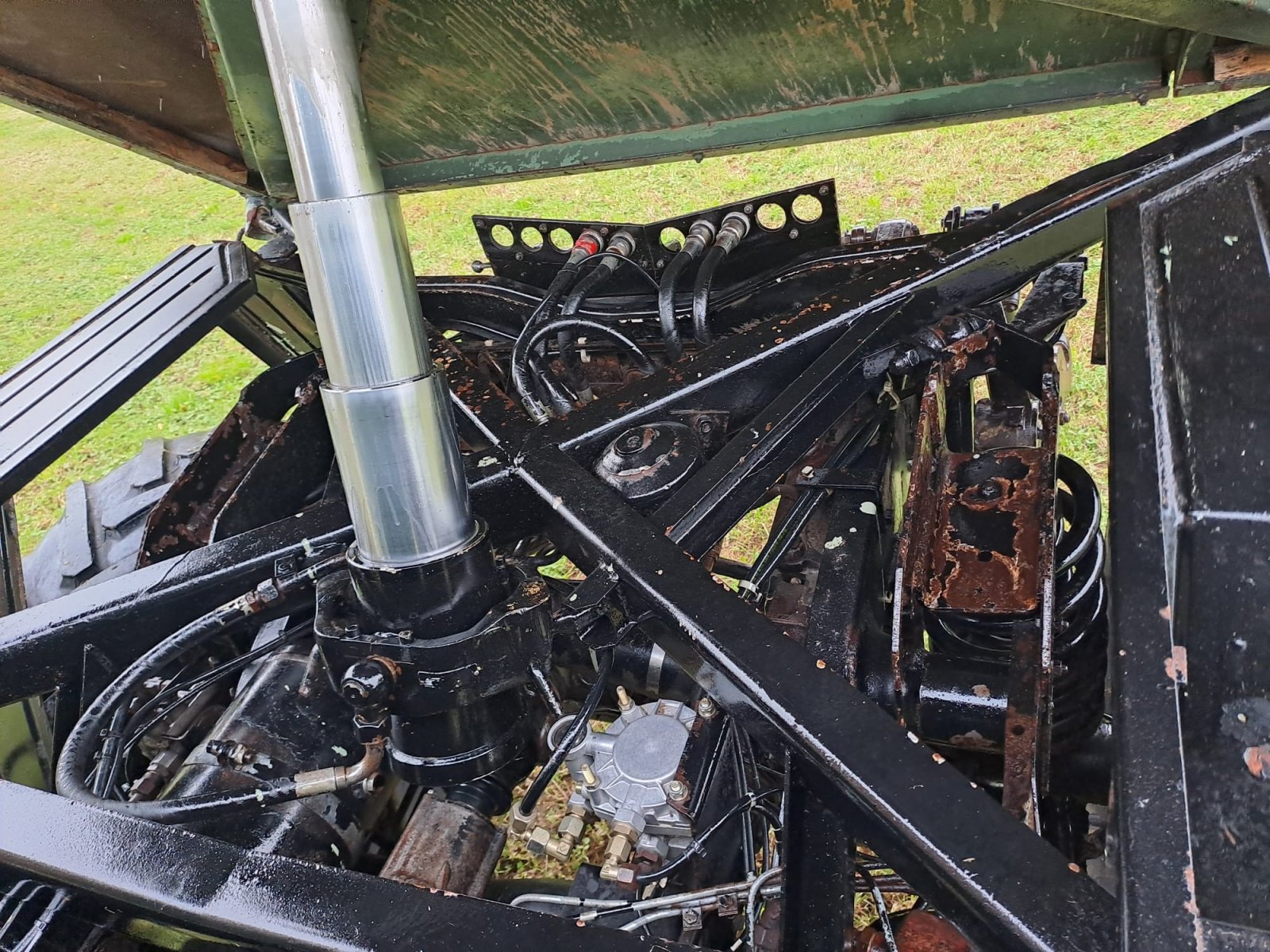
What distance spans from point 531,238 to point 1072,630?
134cm

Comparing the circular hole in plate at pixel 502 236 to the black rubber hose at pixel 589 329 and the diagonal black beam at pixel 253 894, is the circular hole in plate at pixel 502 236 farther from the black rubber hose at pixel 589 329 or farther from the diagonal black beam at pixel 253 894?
the diagonal black beam at pixel 253 894

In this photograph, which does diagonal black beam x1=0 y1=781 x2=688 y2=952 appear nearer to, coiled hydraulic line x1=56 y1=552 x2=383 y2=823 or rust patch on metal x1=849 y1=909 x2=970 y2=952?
coiled hydraulic line x1=56 y1=552 x2=383 y2=823

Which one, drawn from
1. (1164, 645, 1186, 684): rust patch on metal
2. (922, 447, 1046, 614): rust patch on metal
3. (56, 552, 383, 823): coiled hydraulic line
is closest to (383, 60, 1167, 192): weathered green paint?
(922, 447, 1046, 614): rust patch on metal

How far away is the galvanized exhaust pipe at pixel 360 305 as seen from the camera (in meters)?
0.89

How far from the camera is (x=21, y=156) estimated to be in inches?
327

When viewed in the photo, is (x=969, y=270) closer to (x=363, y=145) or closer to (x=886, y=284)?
(x=886, y=284)

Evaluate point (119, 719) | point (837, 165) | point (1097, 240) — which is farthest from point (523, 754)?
point (837, 165)

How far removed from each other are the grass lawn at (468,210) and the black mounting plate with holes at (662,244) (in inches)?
57.5

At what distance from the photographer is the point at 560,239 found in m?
2.11

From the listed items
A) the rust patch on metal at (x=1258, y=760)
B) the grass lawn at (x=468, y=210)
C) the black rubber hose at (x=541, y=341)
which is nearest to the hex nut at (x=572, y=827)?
the black rubber hose at (x=541, y=341)

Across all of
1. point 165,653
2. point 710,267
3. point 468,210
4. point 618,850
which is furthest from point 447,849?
point 468,210

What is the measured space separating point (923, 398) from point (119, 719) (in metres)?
1.21

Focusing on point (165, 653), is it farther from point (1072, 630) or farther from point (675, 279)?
point (1072, 630)

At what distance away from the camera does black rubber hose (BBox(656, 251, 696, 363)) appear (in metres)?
1.76
